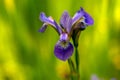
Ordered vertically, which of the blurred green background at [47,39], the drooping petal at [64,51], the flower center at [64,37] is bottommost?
the blurred green background at [47,39]

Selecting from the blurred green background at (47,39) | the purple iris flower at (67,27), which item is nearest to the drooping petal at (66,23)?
the purple iris flower at (67,27)

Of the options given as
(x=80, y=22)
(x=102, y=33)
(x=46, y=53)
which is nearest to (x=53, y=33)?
(x=46, y=53)

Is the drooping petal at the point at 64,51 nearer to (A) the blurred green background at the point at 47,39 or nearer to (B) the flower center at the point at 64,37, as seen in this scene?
(B) the flower center at the point at 64,37

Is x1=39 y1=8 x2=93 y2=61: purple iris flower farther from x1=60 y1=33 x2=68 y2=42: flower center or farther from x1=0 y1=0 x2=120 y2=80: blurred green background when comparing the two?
x1=0 y1=0 x2=120 y2=80: blurred green background

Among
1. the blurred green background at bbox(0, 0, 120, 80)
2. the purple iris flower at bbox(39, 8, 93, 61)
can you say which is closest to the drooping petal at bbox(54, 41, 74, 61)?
the purple iris flower at bbox(39, 8, 93, 61)

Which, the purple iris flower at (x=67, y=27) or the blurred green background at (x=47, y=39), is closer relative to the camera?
the purple iris flower at (x=67, y=27)

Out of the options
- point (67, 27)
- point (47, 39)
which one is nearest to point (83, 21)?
point (67, 27)

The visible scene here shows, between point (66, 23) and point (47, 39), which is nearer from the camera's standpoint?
point (66, 23)

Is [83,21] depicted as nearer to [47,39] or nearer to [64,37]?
[64,37]
